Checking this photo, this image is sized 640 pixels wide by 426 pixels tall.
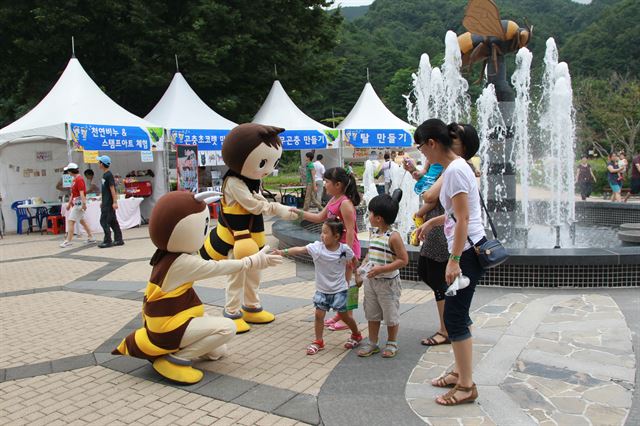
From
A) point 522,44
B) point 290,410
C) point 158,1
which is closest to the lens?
point 290,410

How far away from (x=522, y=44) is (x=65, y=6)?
15164 mm

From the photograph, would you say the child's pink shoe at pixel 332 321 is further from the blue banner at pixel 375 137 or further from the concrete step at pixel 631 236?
the blue banner at pixel 375 137

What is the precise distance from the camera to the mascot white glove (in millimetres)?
4172

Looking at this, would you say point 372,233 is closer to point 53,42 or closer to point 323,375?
point 323,375

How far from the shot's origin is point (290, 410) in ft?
11.2

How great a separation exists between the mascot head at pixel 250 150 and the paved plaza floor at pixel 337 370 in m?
1.61

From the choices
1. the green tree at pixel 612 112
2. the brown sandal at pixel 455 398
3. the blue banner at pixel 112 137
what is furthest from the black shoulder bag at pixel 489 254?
the green tree at pixel 612 112

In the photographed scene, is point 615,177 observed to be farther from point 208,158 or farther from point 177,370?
point 177,370

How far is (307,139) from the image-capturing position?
16.4 m

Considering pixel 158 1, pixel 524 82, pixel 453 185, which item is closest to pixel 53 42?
pixel 158 1

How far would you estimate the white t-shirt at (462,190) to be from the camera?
10.5 ft

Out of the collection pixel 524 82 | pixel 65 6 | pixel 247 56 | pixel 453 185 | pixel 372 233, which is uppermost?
pixel 65 6

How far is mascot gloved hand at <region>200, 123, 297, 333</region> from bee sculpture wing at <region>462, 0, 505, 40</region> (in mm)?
5264

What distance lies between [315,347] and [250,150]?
193cm
